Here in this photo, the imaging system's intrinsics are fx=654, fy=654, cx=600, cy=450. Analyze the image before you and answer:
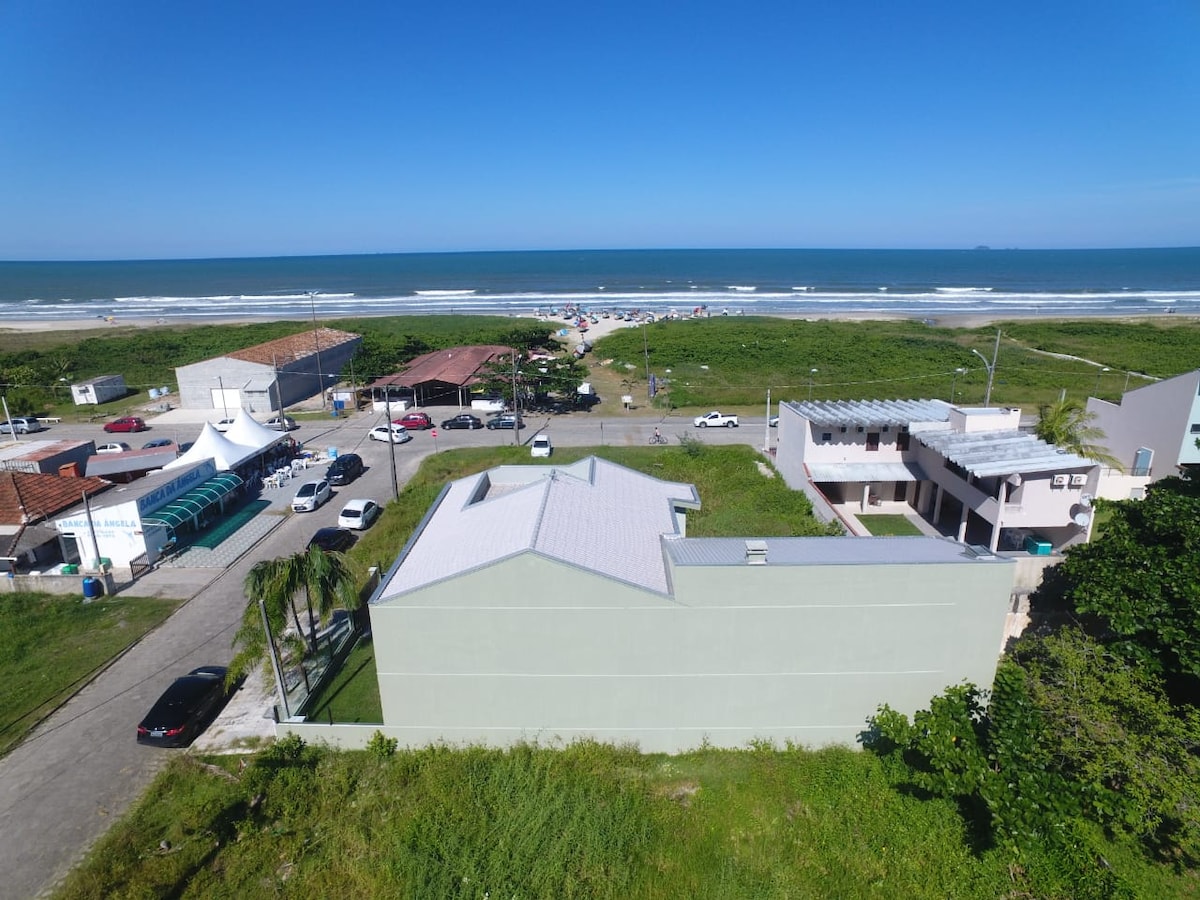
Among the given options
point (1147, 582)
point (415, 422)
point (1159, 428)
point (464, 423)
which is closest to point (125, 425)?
point (415, 422)

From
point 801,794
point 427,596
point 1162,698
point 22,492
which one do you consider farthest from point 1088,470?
point 22,492

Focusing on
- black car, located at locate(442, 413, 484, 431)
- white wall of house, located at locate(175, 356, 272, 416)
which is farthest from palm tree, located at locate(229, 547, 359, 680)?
white wall of house, located at locate(175, 356, 272, 416)

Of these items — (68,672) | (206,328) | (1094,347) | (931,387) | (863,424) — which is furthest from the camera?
(206,328)

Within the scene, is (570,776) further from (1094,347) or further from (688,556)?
(1094,347)

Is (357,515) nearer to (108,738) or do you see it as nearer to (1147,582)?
(108,738)

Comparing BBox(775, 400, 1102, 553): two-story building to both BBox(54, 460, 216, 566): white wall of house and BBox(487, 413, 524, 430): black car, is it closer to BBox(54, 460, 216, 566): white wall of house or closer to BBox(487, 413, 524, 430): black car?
BBox(487, 413, 524, 430): black car
